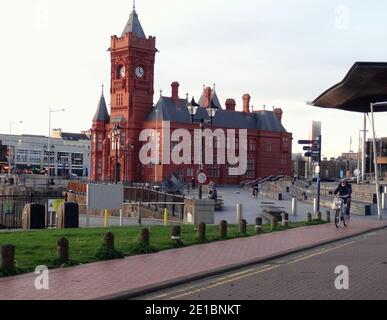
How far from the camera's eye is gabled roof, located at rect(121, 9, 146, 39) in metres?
91.8

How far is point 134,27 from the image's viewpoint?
92250mm

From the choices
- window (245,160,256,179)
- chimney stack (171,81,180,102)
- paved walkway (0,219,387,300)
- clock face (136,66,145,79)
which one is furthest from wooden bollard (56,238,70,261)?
window (245,160,256,179)

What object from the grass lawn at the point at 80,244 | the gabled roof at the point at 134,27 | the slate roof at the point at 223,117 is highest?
the gabled roof at the point at 134,27

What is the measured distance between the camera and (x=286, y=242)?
1781 centimetres

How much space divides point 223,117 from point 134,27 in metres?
21.2

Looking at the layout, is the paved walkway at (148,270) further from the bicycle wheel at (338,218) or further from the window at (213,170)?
the window at (213,170)

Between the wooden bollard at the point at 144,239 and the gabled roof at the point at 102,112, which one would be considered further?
the gabled roof at the point at 102,112

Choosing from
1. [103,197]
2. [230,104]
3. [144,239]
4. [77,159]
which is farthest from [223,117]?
[144,239]

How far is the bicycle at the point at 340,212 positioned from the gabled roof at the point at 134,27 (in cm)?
7177

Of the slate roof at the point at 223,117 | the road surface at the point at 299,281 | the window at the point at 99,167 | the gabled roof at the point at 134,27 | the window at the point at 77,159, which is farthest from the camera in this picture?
the window at the point at 77,159

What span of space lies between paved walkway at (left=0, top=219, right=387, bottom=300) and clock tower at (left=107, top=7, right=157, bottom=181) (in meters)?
72.0

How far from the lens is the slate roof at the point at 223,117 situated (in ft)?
300

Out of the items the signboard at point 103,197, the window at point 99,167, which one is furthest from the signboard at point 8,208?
the window at point 99,167

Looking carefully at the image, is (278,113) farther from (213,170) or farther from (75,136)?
(75,136)
